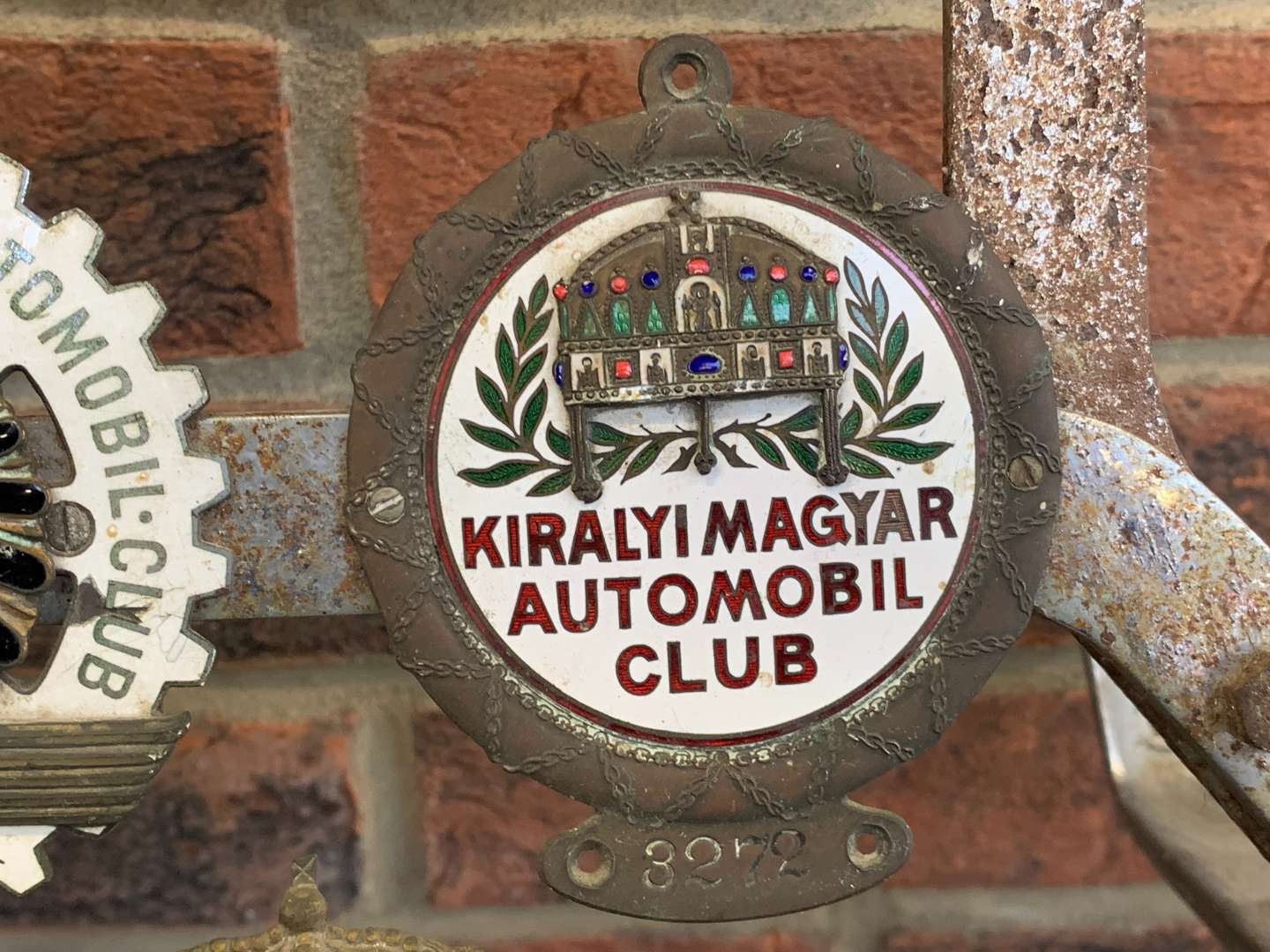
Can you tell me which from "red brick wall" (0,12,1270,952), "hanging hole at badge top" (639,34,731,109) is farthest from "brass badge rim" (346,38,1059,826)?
"red brick wall" (0,12,1270,952)

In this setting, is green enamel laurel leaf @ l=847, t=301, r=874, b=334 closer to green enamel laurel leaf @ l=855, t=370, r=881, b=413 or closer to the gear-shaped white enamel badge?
green enamel laurel leaf @ l=855, t=370, r=881, b=413

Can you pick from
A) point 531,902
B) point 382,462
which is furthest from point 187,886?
point 382,462

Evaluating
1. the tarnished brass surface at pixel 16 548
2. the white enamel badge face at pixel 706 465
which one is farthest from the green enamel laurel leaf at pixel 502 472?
the tarnished brass surface at pixel 16 548

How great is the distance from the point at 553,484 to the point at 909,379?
9 centimetres

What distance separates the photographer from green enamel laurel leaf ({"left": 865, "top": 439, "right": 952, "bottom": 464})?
0.29m

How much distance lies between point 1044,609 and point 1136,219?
0.10 meters

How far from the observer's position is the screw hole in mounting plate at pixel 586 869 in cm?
29

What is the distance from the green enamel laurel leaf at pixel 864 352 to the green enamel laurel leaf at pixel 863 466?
21mm

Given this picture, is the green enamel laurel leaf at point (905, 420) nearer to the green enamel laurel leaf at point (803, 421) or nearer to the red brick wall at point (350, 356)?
the green enamel laurel leaf at point (803, 421)

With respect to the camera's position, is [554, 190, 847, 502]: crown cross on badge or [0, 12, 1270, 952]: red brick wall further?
[0, 12, 1270, 952]: red brick wall

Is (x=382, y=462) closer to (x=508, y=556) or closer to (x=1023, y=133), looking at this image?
(x=508, y=556)

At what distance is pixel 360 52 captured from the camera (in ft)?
1.33

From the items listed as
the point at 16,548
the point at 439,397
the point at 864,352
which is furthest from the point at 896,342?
the point at 16,548

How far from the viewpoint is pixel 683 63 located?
30 centimetres
